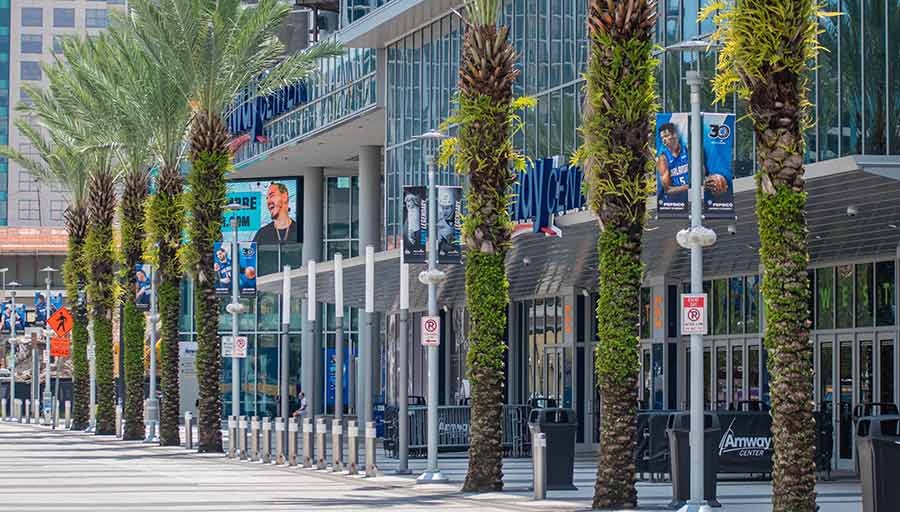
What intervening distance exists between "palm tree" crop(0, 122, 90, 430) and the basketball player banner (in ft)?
130

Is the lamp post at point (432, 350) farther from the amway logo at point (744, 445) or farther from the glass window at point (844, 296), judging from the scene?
the glass window at point (844, 296)

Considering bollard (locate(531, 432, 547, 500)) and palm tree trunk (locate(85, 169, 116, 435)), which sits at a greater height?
palm tree trunk (locate(85, 169, 116, 435))

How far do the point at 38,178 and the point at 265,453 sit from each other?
25315 mm

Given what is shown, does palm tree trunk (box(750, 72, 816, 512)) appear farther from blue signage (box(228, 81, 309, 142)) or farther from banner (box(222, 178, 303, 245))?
banner (box(222, 178, 303, 245))

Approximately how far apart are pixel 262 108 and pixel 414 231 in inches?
1387

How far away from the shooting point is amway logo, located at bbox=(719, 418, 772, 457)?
112 ft

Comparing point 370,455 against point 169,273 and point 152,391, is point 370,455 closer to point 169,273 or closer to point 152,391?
point 169,273

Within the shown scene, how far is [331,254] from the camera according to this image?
270ft

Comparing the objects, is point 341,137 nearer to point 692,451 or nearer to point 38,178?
point 38,178

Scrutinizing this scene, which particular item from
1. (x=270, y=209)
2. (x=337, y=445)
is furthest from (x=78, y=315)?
(x=337, y=445)

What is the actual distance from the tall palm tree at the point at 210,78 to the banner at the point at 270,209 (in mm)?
30226

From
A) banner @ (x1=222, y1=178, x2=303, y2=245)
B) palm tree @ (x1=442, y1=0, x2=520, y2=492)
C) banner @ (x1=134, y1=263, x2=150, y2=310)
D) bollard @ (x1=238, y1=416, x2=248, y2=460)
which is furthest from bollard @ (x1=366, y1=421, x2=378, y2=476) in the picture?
banner @ (x1=222, y1=178, x2=303, y2=245)

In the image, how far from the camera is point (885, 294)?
37.2m

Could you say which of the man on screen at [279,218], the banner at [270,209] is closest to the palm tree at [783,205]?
the banner at [270,209]
